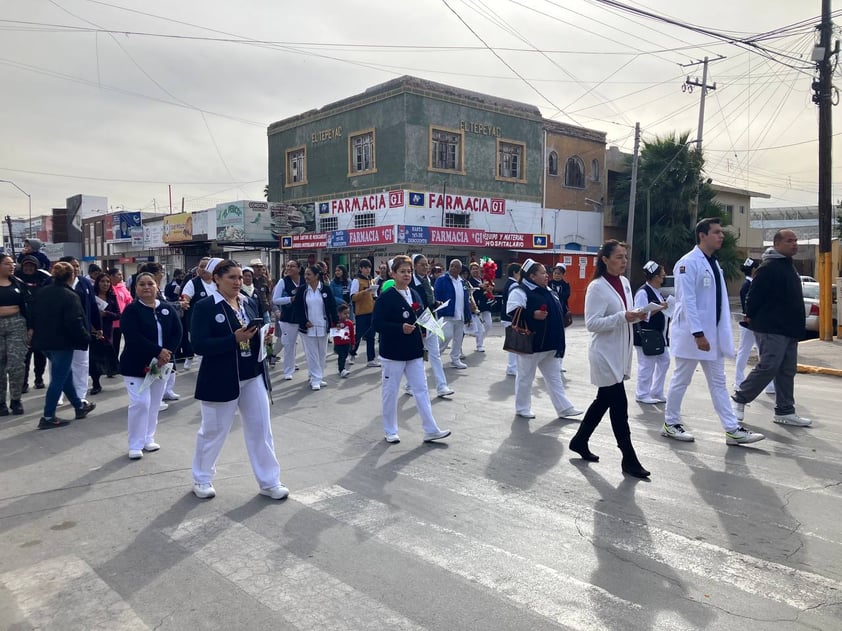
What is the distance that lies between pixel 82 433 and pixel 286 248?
2388 cm

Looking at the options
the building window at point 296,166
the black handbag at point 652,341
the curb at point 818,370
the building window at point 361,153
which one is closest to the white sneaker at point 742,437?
the black handbag at point 652,341

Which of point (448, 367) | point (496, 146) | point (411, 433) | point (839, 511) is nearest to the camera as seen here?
point (839, 511)

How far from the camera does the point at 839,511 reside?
4887 mm

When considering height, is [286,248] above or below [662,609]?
above

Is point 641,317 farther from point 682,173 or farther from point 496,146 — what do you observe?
point 682,173

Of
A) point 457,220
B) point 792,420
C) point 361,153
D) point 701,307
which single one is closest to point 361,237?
point 457,220

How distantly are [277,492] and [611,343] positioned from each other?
125 inches

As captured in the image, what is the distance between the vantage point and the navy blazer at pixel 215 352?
5.10 meters

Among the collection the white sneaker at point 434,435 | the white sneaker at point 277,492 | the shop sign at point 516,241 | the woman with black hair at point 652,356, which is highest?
the shop sign at point 516,241

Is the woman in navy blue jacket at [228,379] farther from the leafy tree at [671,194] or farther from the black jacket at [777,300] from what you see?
the leafy tree at [671,194]

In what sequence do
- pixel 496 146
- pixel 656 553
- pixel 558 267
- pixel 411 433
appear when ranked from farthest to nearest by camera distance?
pixel 496 146 < pixel 558 267 < pixel 411 433 < pixel 656 553

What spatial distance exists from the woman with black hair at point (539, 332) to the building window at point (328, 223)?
24340 millimetres

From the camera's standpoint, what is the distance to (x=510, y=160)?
31484 mm

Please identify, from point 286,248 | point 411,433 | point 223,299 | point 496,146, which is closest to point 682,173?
point 496,146
